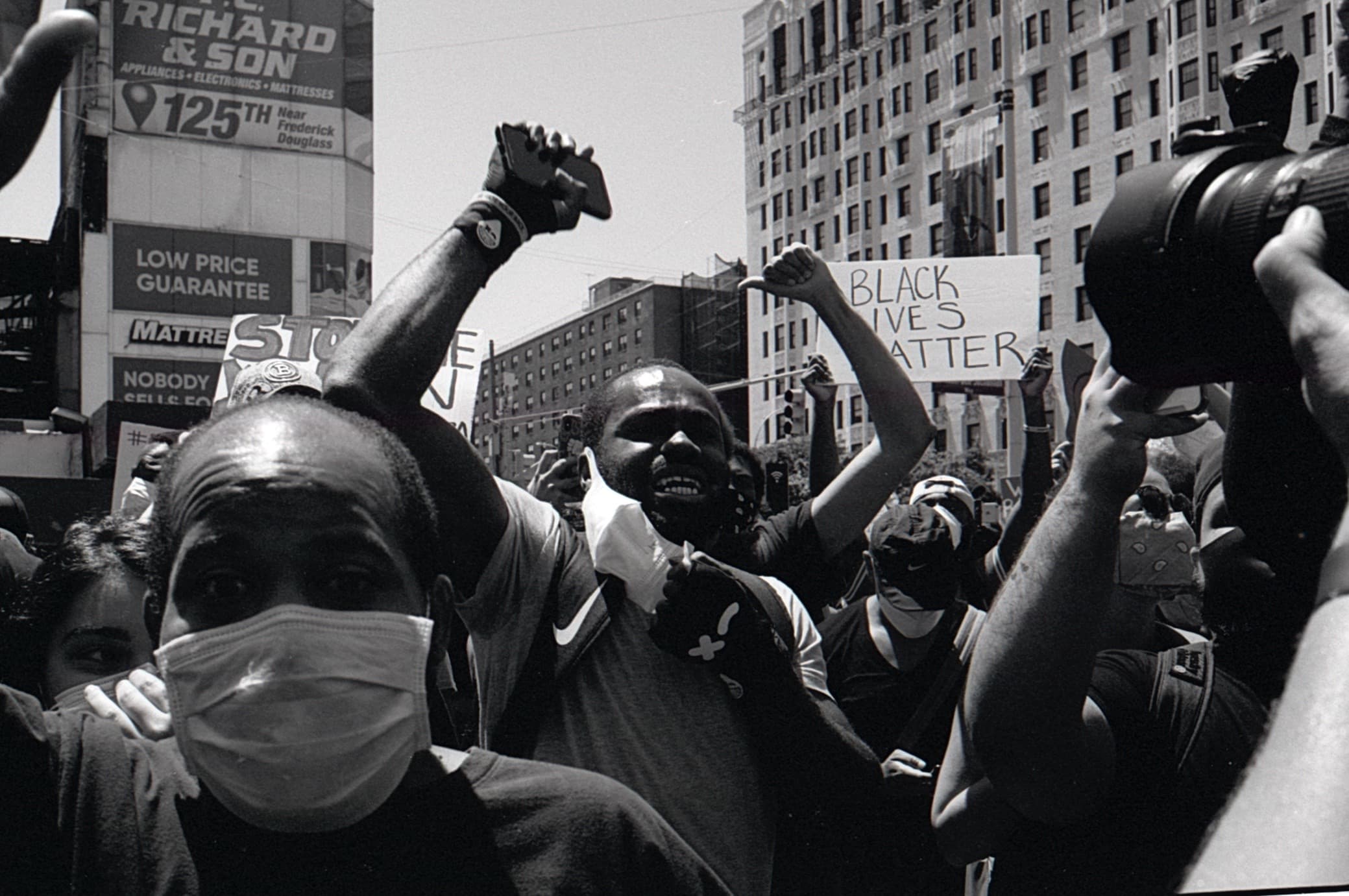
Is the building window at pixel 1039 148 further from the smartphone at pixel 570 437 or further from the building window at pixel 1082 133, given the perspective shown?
the smartphone at pixel 570 437

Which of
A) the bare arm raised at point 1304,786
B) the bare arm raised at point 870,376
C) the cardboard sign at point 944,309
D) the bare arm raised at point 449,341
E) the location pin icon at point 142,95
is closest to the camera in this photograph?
the bare arm raised at point 1304,786

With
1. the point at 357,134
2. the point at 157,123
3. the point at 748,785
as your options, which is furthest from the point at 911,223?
the point at 157,123

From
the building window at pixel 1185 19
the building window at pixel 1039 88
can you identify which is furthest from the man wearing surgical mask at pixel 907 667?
the building window at pixel 1039 88

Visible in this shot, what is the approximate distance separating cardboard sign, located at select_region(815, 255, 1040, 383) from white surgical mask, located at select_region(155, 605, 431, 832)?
2.64 metres

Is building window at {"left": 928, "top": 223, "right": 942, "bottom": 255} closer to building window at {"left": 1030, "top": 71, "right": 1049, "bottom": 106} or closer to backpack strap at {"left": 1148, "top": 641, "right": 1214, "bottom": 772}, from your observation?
building window at {"left": 1030, "top": 71, "right": 1049, "bottom": 106}

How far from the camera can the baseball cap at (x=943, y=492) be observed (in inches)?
139

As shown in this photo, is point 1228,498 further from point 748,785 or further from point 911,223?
point 911,223

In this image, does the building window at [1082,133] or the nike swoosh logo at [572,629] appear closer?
the nike swoosh logo at [572,629]

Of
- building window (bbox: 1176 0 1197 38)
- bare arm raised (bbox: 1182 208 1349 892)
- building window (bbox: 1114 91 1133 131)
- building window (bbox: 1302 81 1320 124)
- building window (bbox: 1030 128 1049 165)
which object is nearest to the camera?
bare arm raised (bbox: 1182 208 1349 892)

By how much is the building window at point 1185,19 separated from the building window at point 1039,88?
1.74ft

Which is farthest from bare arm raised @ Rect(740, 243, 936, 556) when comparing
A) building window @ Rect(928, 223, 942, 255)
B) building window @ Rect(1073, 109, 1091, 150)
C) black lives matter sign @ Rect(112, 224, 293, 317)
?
black lives matter sign @ Rect(112, 224, 293, 317)

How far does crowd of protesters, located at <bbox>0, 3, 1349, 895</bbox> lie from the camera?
1217mm

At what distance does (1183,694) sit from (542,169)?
114cm

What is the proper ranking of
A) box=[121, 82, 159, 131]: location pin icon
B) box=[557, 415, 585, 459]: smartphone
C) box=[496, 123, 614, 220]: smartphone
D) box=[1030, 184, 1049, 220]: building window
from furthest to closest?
box=[121, 82, 159, 131]: location pin icon → box=[1030, 184, 1049, 220]: building window → box=[557, 415, 585, 459]: smartphone → box=[496, 123, 614, 220]: smartphone
